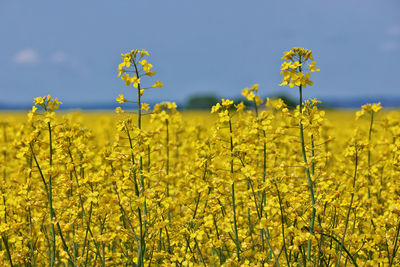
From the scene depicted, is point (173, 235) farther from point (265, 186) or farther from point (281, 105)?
point (281, 105)

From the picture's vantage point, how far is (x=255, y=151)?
470cm

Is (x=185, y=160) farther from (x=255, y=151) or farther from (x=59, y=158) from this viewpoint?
(x=59, y=158)

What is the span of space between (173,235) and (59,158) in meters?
1.43

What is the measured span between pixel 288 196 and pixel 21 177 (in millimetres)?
4148

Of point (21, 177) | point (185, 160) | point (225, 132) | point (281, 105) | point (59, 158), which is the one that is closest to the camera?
point (281, 105)

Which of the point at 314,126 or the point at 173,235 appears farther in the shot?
the point at 173,235

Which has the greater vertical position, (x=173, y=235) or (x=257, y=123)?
(x=257, y=123)

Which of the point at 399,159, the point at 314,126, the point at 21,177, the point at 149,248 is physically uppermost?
the point at 314,126

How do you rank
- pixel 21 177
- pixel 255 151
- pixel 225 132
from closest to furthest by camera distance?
1. pixel 255 151
2. pixel 225 132
3. pixel 21 177

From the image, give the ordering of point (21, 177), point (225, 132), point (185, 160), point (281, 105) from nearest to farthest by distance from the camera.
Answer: point (281, 105), point (225, 132), point (21, 177), point (185, 160)

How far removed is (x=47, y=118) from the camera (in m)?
4.04

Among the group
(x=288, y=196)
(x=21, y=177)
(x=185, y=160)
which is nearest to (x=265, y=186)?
(x=288, y=196)

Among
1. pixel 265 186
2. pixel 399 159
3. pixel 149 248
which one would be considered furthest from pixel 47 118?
pixel 399 159

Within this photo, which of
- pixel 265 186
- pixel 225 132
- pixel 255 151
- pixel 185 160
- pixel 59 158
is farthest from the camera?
pixel 185 160
